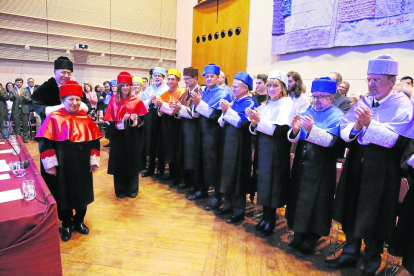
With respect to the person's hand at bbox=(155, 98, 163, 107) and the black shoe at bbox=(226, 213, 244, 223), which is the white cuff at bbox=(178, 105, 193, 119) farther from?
the black shoe at bbox=(226, 213, 244, 223)

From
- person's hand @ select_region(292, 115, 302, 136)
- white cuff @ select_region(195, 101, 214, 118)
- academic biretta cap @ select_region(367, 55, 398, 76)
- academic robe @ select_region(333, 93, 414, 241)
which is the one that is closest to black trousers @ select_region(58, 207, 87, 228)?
white cuff @ select_region(195, 101, 214, 118)

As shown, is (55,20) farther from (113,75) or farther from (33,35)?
(113,75)

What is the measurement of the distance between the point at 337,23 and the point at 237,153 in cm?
479

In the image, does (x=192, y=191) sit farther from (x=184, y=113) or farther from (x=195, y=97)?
(x=195, y=97)

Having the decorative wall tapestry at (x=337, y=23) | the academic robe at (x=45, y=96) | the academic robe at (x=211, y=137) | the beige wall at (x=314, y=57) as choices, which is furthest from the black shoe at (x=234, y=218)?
the decorative wall tapestry at (x=337, y=23)

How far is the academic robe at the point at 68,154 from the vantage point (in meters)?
2.73

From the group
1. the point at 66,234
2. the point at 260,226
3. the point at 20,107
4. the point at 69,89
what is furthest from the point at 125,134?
the point at 20,107

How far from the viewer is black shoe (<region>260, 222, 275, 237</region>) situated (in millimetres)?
3285

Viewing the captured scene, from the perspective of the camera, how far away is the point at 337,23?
6383 mm

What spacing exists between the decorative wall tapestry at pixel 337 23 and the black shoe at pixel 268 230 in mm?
4576

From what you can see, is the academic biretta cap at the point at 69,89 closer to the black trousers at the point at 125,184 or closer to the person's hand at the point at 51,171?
the person's hand at the point at 51,171

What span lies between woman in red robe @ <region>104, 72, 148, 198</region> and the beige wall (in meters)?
4.88

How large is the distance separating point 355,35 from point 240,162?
15.1ft

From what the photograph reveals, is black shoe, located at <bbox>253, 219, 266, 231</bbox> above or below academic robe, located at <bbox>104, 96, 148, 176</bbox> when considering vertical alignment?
below
